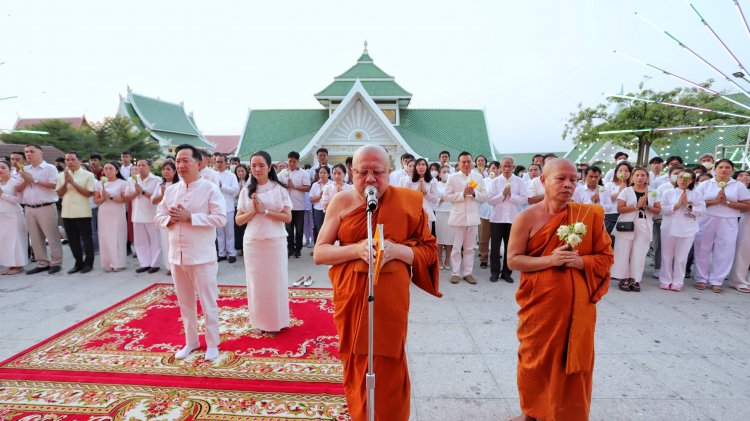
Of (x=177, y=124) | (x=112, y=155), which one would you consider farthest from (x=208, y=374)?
(x=177, y=124)

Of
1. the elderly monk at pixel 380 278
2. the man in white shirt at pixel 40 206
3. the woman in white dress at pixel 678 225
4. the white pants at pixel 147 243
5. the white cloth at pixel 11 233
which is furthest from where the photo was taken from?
the white pants at pixel 147 243

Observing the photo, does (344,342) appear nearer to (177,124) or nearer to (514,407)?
(514,407)

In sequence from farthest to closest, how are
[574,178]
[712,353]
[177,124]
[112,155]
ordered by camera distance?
1. [177,124]
2. [112,155]
3. [712,353]
4. [574,178]

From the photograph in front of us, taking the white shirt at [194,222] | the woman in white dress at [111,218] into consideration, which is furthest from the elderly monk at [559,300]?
the woman in white dress at [111,218]

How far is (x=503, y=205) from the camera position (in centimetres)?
623

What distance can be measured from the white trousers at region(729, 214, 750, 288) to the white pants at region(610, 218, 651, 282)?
167cm

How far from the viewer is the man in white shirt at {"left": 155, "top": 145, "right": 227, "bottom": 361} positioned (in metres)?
3.48

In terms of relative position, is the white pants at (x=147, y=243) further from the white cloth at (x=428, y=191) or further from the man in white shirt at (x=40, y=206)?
the white cloth at (x=428, y=191)

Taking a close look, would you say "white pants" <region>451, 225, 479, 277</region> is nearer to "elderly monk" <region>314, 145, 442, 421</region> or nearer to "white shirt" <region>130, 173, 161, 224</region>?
"elderly monk" <region>314, 145, 442, 421</region>

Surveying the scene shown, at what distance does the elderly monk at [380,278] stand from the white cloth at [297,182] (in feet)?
18.8

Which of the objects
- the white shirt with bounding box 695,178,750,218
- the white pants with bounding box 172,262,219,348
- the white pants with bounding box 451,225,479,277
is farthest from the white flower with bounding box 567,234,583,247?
the white shirt with bounding box 695,178,750,218

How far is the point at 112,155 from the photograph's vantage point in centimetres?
2416

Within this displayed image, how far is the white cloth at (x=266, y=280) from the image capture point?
158 inches

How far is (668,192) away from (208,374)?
729cm
